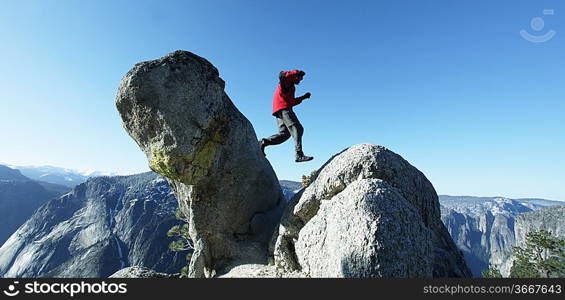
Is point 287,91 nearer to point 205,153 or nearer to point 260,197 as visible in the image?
point 205,153

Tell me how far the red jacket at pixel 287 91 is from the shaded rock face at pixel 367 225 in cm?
301

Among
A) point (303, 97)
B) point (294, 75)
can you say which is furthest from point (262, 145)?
point (294, 75)

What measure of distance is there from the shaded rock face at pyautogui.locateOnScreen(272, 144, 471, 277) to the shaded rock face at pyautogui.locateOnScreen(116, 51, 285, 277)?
7.45 feet

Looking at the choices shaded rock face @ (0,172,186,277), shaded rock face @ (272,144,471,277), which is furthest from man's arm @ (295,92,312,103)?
shaded rock face @ (0,172,186,277)

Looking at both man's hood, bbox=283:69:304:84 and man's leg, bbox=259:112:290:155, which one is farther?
man's leg, bbox=259:112:290:155

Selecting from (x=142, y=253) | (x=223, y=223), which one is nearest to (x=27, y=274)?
(x=142, y=253)

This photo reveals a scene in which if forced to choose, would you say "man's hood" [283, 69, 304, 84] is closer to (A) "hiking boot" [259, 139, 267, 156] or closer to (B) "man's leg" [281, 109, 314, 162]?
(B) "man's leg" [281, 109, 314, 162]

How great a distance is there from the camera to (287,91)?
1122cm

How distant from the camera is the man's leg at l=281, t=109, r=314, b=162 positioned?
10.9m

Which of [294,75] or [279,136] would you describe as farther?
[279,136]

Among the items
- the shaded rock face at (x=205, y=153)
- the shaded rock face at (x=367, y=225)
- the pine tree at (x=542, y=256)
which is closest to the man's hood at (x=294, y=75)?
the shaded rock face at (x=205, y=153)

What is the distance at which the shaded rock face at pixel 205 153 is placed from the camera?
10.1 meters

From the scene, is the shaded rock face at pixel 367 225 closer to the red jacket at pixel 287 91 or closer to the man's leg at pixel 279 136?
the man's leg at pixel 279 136

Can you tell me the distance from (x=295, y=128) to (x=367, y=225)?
546cm
